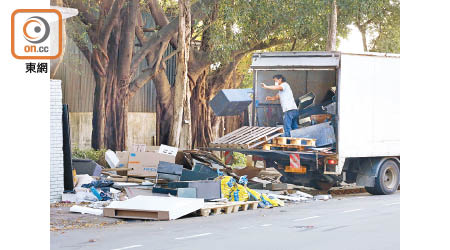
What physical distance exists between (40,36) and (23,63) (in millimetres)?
495

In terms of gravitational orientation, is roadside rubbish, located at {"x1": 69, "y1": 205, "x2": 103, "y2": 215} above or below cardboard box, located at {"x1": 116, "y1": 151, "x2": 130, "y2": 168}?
below

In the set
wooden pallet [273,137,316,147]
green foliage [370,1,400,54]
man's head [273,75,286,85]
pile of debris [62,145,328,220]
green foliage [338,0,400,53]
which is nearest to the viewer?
pile of debris [62,145,328,220]

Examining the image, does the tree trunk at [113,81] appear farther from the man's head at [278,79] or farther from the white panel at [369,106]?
the white panel at [369,106]

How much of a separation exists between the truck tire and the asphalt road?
3091 millimetres

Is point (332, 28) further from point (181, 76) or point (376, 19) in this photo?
point (181, 76)

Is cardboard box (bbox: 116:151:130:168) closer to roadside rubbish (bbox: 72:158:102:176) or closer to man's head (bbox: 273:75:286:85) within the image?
roadside rubbish (bbox: 72:158:102:176)

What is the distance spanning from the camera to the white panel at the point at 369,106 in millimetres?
18969

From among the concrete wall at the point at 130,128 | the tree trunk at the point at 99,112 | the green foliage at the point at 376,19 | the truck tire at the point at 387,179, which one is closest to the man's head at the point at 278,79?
the truck tire at the point at 387,179

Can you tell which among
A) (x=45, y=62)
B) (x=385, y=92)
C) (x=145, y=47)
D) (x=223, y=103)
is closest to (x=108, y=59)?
(x=145, y=47)

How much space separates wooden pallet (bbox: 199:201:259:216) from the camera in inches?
613

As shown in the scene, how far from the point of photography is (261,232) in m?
13.2

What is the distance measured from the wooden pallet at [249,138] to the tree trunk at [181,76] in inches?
167

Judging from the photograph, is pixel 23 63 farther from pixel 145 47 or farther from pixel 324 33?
pixel 324 33

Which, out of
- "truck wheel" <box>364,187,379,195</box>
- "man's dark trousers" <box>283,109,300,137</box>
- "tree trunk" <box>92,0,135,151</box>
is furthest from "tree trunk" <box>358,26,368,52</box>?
"truck wheel" <box>364,187,379,195</box>
